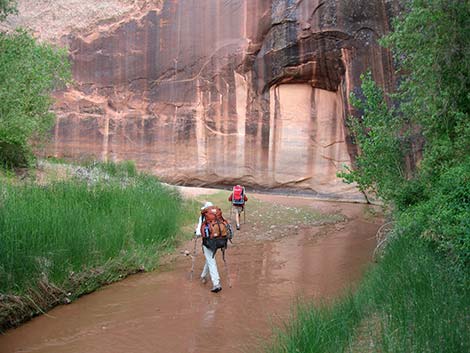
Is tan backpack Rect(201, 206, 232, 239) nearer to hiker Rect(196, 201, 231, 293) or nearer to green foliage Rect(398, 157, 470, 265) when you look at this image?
hiker Rect(196, 201, 231, 293)

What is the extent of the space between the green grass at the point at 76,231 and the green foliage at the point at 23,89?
1920 mm

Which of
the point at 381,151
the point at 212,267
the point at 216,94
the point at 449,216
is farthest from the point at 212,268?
the point at 216,94

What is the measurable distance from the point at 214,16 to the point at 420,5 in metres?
15.3

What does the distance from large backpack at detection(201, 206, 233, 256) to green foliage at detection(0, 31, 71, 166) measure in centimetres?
404

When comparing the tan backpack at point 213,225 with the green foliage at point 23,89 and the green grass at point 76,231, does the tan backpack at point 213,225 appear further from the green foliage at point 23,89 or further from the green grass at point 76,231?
the green foliage at point 23,89

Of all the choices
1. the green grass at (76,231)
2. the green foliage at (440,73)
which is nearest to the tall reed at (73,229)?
the green grass at (76,231)

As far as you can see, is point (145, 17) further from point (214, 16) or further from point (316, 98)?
point (316, 98)

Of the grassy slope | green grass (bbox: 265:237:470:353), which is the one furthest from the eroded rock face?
green grass (bbox: 265:237:470:353)

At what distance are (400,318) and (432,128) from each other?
4.28m

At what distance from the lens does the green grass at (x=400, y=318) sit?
3.67 metres

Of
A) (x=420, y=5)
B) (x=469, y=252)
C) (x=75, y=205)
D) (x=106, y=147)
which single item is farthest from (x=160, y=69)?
(x=469, y=252)

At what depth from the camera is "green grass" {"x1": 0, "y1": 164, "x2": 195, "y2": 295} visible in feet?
21.4

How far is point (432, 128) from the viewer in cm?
755

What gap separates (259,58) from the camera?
2062 cm
